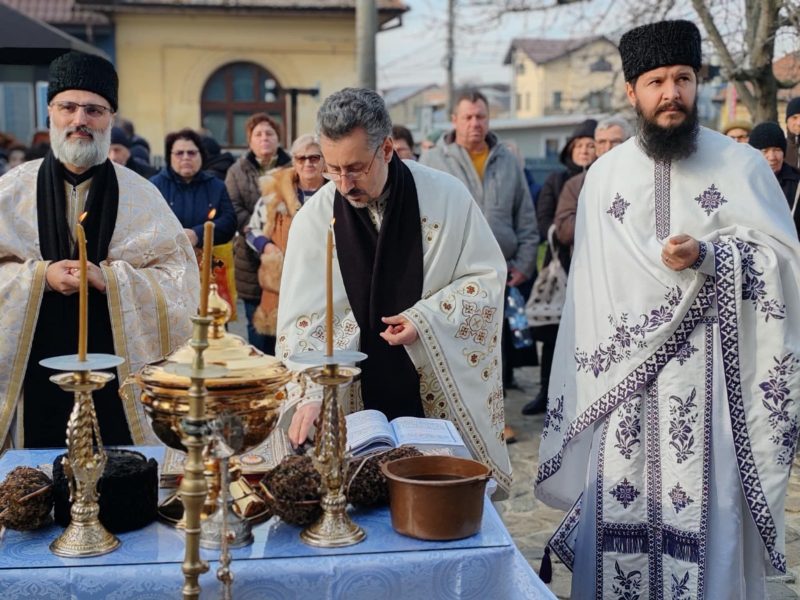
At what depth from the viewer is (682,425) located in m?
3.27

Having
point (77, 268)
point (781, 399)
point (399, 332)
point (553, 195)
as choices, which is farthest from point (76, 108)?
point (553, 195)

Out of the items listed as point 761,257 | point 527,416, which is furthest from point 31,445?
point 527,416

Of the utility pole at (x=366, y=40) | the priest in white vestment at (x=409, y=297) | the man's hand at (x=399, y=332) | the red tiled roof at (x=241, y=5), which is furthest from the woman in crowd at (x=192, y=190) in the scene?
the red tiled roof at (x=241, y=5)

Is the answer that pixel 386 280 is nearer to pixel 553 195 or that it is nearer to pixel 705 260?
pixel 705 260

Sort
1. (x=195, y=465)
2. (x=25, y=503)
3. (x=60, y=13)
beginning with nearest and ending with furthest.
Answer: (x=195, y=465) → (x=25, y=503) → (x=60, y=13)

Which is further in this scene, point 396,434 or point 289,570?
point 396,434

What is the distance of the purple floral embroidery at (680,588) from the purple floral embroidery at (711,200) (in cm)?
114

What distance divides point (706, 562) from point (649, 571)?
0.19 meters

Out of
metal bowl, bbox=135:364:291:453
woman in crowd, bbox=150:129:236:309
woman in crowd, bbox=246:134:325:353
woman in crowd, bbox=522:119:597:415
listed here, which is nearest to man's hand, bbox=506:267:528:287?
woman in crowd, bbox=522:119:597:415

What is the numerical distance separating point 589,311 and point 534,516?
1.86 meters

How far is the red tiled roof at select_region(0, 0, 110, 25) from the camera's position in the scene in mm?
21797

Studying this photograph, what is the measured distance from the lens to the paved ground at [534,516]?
420 cm

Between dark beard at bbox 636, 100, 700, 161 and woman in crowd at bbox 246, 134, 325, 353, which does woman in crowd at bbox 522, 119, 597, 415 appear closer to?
woman in crowd at bbox 246, 134, 325, 353

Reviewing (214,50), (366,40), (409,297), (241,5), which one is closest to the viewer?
(409,297)
